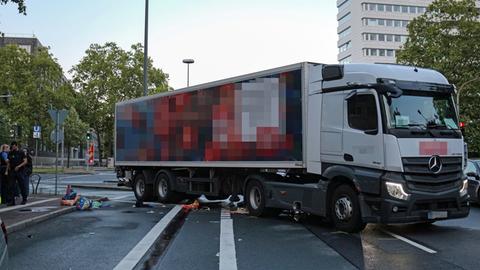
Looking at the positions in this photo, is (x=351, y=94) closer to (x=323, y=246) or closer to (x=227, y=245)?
(x=323, y=246)

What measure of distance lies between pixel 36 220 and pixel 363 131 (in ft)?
24.0

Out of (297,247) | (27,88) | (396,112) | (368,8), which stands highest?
(368,8)

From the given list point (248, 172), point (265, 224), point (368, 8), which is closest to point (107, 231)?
point (265, 224)

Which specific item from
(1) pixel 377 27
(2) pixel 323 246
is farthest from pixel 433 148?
(1) pixel 377 27

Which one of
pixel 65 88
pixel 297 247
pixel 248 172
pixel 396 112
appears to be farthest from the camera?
pixel 65 88

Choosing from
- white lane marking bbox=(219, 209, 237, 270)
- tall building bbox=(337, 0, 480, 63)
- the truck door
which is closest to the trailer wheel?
white lane marking bbox=(219, 209, 237, 270)

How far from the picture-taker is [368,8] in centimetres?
9981

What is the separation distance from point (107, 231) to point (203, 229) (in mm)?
1912

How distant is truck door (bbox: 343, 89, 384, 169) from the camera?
9891 millimetres

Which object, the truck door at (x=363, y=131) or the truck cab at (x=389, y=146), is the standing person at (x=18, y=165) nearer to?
the truck cab at (x=389, y=146)

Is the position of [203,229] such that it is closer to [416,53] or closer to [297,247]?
[297,247]

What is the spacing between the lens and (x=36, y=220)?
39.3ft

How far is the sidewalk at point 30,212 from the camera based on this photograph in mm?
11241

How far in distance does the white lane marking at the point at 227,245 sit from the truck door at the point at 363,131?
2.72m
